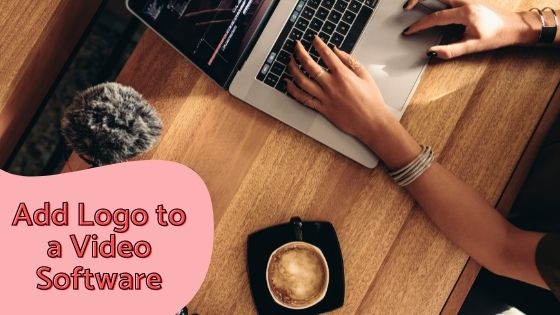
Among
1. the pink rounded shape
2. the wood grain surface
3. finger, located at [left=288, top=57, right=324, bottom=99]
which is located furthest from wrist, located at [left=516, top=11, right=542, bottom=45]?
the wood grain surface

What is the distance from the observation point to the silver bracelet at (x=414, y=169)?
82 cm

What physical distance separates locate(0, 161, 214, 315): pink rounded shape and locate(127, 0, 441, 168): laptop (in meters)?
0.20

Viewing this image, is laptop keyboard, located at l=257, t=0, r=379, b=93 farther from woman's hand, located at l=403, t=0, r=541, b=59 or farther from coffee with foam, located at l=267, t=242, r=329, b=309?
coffee with foam, located at l=267, t=242, r=329, b=309

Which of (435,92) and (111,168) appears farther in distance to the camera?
(435,92)

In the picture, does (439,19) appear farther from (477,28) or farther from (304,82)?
(304,82)

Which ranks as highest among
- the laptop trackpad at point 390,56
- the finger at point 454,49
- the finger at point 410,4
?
the finger at point 410,4

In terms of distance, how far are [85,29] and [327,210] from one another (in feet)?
1.79

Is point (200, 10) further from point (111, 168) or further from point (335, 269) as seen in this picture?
point (335, 269)

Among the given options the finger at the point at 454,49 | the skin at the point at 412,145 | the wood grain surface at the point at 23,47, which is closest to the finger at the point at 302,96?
the skin at the point at 412,145

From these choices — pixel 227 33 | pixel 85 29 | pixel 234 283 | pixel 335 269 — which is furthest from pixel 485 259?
pixel 85 29

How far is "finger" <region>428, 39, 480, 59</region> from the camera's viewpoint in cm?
85

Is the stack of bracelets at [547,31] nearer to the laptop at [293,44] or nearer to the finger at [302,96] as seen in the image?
the laptop at [293,44]

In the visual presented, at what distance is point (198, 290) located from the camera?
32.2 inches

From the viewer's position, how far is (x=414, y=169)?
2.70 feet
